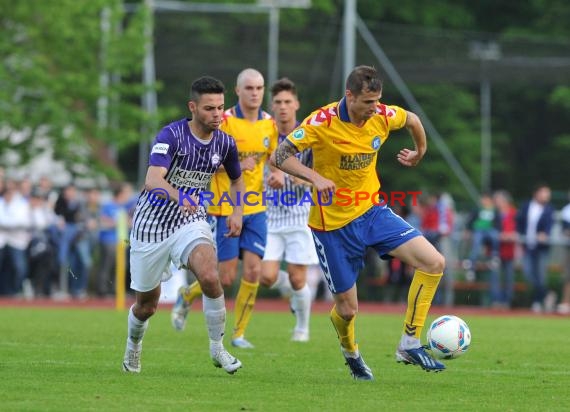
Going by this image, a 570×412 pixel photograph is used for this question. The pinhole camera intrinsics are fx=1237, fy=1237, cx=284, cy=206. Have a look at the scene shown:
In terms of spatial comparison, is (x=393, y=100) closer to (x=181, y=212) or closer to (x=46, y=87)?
(x=46, y=87)

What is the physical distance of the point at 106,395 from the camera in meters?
8.40

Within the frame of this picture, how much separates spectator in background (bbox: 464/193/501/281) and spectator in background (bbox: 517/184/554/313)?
0.59 m

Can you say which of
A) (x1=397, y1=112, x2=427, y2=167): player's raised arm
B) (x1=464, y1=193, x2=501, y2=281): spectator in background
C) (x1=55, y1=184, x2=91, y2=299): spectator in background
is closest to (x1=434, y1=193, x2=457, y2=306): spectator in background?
(x1=464, y1=193, x2=501, y2=281): spectator in background

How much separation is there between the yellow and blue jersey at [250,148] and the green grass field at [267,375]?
1.48m

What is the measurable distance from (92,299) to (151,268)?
14.8 m

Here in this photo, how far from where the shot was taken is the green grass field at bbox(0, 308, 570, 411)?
26.8 feet

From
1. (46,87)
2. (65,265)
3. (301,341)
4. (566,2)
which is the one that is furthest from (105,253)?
(566,2)

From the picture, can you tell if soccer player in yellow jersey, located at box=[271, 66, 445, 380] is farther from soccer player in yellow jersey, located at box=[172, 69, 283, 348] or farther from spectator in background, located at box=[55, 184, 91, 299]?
spectator in background, located at box=[55, 184, 91, 299]

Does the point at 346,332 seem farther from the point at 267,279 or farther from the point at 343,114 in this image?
the point at 267,279

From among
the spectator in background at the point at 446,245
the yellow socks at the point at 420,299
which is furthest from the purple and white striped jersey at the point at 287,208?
the spectator in background at the point at 446,245

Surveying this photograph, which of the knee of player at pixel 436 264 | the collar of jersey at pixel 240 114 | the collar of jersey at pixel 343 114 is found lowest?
Result: the knee of player at pixel 436 264

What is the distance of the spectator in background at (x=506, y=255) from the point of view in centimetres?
2312

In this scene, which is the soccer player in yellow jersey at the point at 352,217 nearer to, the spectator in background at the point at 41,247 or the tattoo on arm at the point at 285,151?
the tattoo on arm at the point at 285,151

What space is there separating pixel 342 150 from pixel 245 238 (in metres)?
3.52
